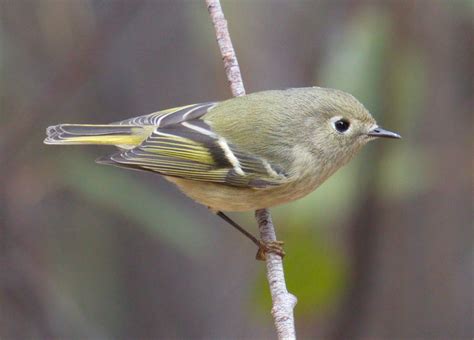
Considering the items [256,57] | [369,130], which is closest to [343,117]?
[369,130]

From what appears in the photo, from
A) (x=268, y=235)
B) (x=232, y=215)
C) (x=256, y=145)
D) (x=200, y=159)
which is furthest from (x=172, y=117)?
(x=232, y=215)

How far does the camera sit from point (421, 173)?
3881 mm

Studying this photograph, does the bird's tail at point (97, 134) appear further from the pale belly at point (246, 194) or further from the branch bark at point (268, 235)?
the branch bark at point (268, 235)

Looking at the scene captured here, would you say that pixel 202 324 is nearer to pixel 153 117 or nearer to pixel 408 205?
pixel 408 205

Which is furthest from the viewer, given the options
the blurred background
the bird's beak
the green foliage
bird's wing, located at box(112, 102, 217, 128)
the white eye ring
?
the blurred background

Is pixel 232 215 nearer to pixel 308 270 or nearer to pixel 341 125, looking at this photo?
pixel 308 270

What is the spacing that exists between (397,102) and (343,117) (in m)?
0.76

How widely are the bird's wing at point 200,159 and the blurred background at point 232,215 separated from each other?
0.55 metres

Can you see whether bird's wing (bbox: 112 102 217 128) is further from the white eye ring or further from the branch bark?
the white eye ring

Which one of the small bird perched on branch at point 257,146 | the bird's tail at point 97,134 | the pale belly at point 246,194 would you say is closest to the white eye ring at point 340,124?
the small bird perched on branch at point 257,146

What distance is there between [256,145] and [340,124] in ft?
1.01

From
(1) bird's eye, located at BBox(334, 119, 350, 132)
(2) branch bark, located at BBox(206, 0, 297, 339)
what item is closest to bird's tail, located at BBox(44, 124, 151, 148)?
(2) branch bark, located at BBox(206, 0, 297, 339)

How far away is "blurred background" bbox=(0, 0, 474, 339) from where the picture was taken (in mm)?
3738

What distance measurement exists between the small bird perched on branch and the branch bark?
3.8 inches
